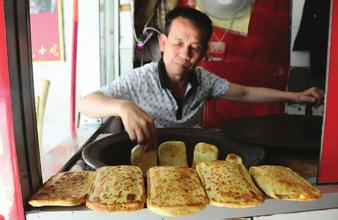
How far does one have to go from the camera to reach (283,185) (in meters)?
0.56

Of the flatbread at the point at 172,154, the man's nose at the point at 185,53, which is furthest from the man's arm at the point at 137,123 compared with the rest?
the man's nose at the point at 185,53

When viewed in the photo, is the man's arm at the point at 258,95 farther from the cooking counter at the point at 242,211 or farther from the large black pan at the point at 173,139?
the cooking counter at the point at 242,211

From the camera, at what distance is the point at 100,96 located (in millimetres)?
1283

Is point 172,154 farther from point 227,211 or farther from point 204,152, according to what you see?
point 227,211

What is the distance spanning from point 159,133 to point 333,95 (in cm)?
66

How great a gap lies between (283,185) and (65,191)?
0.41 metres

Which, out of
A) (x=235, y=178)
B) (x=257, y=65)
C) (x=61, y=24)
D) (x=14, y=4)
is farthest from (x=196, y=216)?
(x=61, y=24)

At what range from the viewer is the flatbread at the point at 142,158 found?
3.20 feet

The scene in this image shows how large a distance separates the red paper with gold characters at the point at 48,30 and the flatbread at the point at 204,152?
2367 millimetres

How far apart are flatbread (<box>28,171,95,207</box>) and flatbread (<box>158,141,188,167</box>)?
1.42 feet

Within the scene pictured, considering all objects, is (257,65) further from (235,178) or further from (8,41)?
(8,41)

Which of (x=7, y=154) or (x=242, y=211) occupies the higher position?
(x=7, y=154)

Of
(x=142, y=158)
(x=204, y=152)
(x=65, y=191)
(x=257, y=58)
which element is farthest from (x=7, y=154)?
(x=257, y=58)

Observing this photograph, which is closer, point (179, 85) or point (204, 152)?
point (204, 152)
